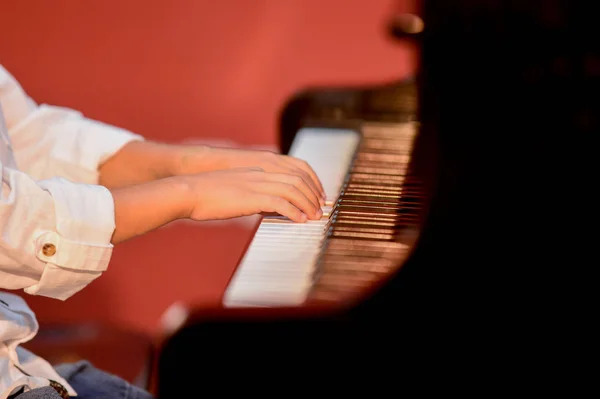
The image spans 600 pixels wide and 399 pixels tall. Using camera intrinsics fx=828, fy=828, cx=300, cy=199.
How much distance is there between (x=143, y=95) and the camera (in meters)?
2.15

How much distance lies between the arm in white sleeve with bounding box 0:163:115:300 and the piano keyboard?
0.18 m

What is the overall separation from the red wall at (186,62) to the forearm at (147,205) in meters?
1.16

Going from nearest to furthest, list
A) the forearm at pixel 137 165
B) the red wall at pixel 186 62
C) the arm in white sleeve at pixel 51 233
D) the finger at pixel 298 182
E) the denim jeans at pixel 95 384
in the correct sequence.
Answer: the arm in white sleeve at pixel 51 233 < the finger at pixel 298 182 < the denim jeans at pixel 95 384 < the forearm at pixel 137 165 < the red wall at pixel 186 62

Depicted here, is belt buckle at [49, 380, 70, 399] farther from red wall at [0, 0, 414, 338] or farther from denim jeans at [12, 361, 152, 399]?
red wall at [0, 0, 414, 338]

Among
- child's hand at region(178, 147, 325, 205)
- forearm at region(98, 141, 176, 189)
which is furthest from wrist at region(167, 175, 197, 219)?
forearm at region(98, 141, 176, 189)

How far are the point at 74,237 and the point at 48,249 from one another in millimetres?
31

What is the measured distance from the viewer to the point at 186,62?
84.7 inches

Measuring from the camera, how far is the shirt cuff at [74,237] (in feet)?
2.99

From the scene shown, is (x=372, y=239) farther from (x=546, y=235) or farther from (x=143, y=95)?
(x=143, y=95)

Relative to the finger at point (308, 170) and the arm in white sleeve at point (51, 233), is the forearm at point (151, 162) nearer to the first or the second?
the finger at point (308, 170)

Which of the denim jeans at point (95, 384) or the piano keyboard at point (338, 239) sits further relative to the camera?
the denim jeans at point (95, 384)

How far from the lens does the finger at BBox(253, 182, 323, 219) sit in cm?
98

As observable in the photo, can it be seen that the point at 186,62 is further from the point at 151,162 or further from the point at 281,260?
the point at 281,260

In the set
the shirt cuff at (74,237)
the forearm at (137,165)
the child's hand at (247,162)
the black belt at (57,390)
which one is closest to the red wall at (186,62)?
the forearm at (137,165)
